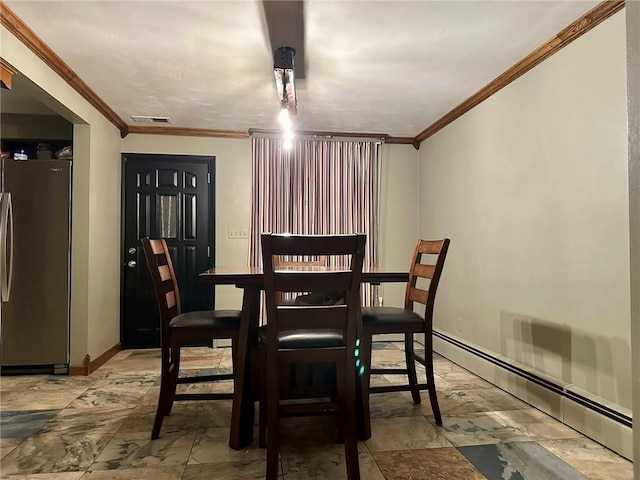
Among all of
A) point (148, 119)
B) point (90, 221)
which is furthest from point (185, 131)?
point (90, 221)

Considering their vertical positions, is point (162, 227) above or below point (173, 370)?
above

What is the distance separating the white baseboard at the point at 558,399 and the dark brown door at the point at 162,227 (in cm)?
279

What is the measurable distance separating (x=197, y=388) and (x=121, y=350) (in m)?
1.67

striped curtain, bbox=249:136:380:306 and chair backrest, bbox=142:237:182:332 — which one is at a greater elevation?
striped curtain, bbox=249:136:380:306

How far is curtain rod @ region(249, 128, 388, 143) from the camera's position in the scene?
4.36 meters

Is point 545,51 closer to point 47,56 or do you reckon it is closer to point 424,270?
point 424,270

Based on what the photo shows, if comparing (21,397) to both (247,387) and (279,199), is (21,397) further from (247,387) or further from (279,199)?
(279,199)

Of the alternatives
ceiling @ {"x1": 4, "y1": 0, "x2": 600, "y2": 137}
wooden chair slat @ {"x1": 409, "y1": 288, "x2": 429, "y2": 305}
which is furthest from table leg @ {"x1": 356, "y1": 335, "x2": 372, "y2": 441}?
ceiling @ {"x1": 4, "y1": 0, "x2": 600, "y2": 137}

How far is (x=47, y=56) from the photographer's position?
8.42 feet

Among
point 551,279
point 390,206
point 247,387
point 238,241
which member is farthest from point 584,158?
point 238,241

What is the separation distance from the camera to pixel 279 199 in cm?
438

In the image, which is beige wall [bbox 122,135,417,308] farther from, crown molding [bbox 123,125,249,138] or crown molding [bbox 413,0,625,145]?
crown molding [bbox 413,0,625,145]

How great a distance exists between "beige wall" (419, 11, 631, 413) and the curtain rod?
1127 millimetres

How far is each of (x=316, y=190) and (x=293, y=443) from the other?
2.87 m
